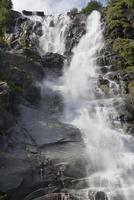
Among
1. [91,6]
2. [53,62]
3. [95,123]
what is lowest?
[95,123]

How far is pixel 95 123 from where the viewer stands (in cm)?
2830

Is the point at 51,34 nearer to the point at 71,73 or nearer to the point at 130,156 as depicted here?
the point at 71,73

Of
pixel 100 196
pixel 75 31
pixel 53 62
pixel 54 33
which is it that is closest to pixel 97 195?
pixel 100 196

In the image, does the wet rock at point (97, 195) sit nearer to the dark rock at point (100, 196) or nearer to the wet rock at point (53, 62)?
the dark rock at point (100, 196)

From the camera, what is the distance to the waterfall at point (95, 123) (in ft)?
67.8

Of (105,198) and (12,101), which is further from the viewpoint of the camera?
(12,101)

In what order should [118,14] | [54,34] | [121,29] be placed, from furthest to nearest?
1. [118,14]
2. [54,34]
3. [121,29]

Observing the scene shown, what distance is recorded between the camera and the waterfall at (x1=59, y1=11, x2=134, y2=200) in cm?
2066

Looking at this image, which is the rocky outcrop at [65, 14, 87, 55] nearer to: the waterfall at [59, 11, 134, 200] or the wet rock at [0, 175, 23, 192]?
the waterfall at [59, 11, 134, 200]

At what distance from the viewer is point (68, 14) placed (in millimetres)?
51000

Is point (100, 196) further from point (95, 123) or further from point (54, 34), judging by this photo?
point (54, 34)

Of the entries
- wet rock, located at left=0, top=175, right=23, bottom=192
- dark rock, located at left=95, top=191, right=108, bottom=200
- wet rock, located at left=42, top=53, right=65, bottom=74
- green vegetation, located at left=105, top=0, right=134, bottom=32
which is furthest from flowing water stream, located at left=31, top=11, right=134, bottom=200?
wet rock, located at left=0, top=175, right=23, bottom=192

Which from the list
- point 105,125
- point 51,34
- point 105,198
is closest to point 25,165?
point 105,198

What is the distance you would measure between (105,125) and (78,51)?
1845 centimetres
